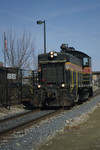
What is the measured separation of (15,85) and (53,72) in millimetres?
2960

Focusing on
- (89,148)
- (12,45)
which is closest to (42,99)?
(89,148)

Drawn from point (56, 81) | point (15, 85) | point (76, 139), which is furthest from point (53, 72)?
point (76, 139)

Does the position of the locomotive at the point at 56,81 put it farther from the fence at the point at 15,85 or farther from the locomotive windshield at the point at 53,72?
the fence at the point at 15,85

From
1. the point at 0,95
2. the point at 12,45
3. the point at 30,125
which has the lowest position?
the point at 30,125

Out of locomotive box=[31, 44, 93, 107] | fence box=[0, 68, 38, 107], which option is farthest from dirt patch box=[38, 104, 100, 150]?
fence box=[0, 68, 38, 107]

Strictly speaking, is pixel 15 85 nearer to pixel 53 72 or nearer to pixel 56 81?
pixel 53 72

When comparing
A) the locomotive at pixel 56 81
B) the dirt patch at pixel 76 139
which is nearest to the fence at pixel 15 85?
the locomotive at pixel 56 81

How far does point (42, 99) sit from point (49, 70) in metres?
2.10

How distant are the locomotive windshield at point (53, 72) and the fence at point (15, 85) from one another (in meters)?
0.73

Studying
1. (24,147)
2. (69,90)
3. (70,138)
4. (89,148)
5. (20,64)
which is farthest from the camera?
(20,64)

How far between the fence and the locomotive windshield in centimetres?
73

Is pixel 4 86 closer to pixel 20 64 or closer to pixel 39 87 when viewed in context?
pixel 39 87

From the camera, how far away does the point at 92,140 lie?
232 inches

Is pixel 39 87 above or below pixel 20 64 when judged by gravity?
below
